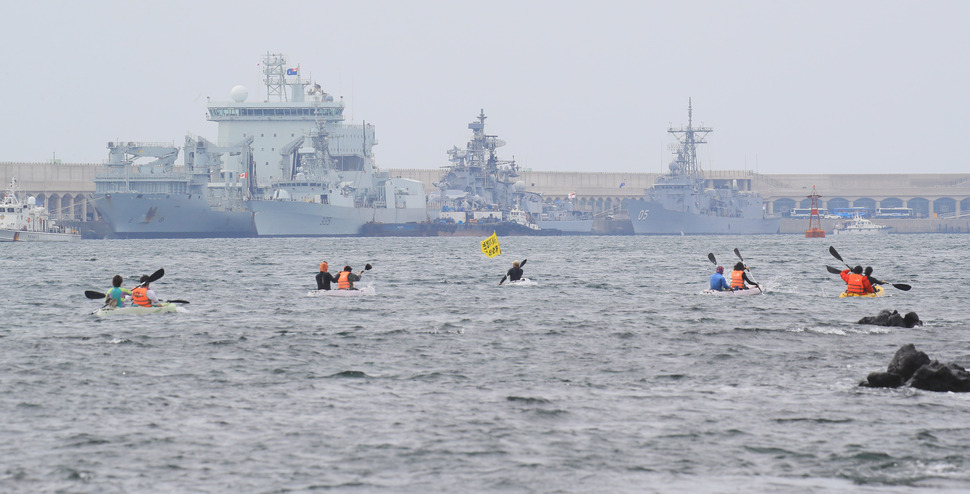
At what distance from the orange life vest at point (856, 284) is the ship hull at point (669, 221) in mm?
139422

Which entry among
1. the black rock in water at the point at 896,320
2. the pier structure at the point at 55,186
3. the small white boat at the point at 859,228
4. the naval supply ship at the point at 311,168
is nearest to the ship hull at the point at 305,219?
the naval supply ship at the point at 311,168

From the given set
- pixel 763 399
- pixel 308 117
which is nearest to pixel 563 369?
pixel 763 399

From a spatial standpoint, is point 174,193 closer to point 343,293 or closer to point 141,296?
point 343,293

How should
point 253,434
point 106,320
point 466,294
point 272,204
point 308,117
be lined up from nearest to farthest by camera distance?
point 253,434, point 106,320, point 466,294, point 272,204, point 308,117

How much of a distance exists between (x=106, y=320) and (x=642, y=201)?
5916 inches

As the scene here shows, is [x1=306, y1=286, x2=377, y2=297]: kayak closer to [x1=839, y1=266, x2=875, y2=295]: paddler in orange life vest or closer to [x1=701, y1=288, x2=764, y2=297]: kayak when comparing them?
[x1=701, y1=288, x2=764, y2=297]: kayak

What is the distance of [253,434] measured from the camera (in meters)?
15.6

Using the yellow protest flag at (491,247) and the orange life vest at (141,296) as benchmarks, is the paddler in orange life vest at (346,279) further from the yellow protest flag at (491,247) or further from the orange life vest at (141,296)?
the yellow protest flag at (491,247)

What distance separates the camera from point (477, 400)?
18359 millimetres

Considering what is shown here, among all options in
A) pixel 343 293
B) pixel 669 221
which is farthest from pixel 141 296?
pixel 669 221

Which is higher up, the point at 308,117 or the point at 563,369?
the point at 308,117

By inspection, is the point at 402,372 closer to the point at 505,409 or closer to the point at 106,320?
the point at 505,409

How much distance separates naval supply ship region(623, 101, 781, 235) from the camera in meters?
175

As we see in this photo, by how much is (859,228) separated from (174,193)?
108548mm
